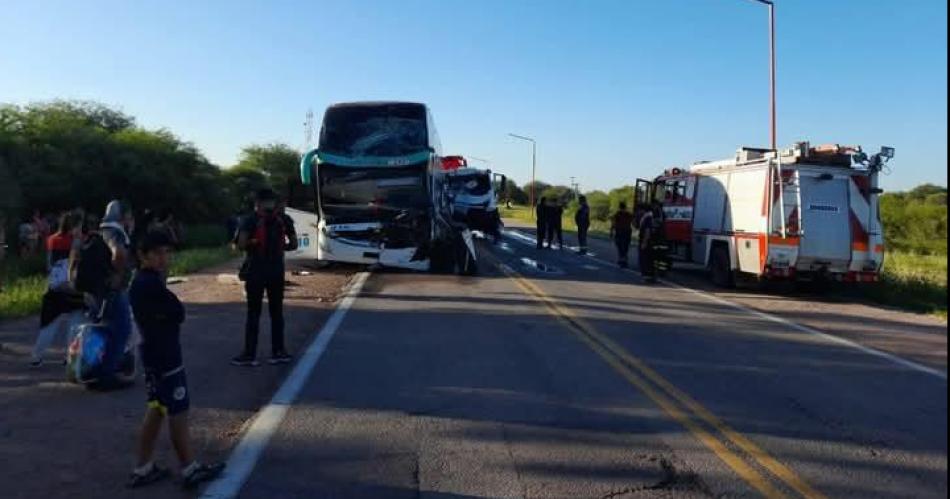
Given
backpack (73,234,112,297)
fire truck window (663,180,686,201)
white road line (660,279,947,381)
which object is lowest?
white road line (660,279,947,381)

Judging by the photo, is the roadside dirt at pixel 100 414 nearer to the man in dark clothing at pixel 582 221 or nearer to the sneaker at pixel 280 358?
the sneaker at pixel 280 358

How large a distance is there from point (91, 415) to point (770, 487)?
517 centimetres

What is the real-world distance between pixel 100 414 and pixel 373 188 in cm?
1300

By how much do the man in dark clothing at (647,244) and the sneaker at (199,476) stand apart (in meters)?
14.7

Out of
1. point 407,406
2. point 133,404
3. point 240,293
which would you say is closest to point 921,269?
point 240,293

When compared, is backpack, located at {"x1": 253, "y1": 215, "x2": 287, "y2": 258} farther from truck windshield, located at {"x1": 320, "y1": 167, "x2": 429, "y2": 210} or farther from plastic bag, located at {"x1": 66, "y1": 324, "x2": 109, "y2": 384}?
truck windshield, located at {"x1": 320, "y1": 167, "x2": 429, "y2": 210}

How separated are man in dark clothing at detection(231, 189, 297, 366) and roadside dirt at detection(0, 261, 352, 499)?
287 millimetres

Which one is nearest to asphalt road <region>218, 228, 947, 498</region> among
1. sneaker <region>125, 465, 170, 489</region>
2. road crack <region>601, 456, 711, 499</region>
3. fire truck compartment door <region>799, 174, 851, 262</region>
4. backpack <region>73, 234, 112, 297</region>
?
road crack <region>601, 456, 711, 499</region>

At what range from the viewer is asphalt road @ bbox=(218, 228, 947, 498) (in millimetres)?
5434

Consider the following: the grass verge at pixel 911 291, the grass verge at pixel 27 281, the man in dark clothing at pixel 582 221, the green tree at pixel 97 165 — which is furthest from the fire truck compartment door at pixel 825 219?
the green tree at pixel 97 165

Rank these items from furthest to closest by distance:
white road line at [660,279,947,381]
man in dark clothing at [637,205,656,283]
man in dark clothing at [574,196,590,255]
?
1. man in dark clothing at [574,196,590,255]
2. man in dark clothing at [637,205,656,283]
3. white road line at [660,279,947,381]

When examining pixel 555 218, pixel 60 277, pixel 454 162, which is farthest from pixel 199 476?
pixel 454 162

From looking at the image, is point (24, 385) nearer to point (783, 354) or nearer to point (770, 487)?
point (770, 487)

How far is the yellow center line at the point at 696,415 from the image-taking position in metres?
5.43
